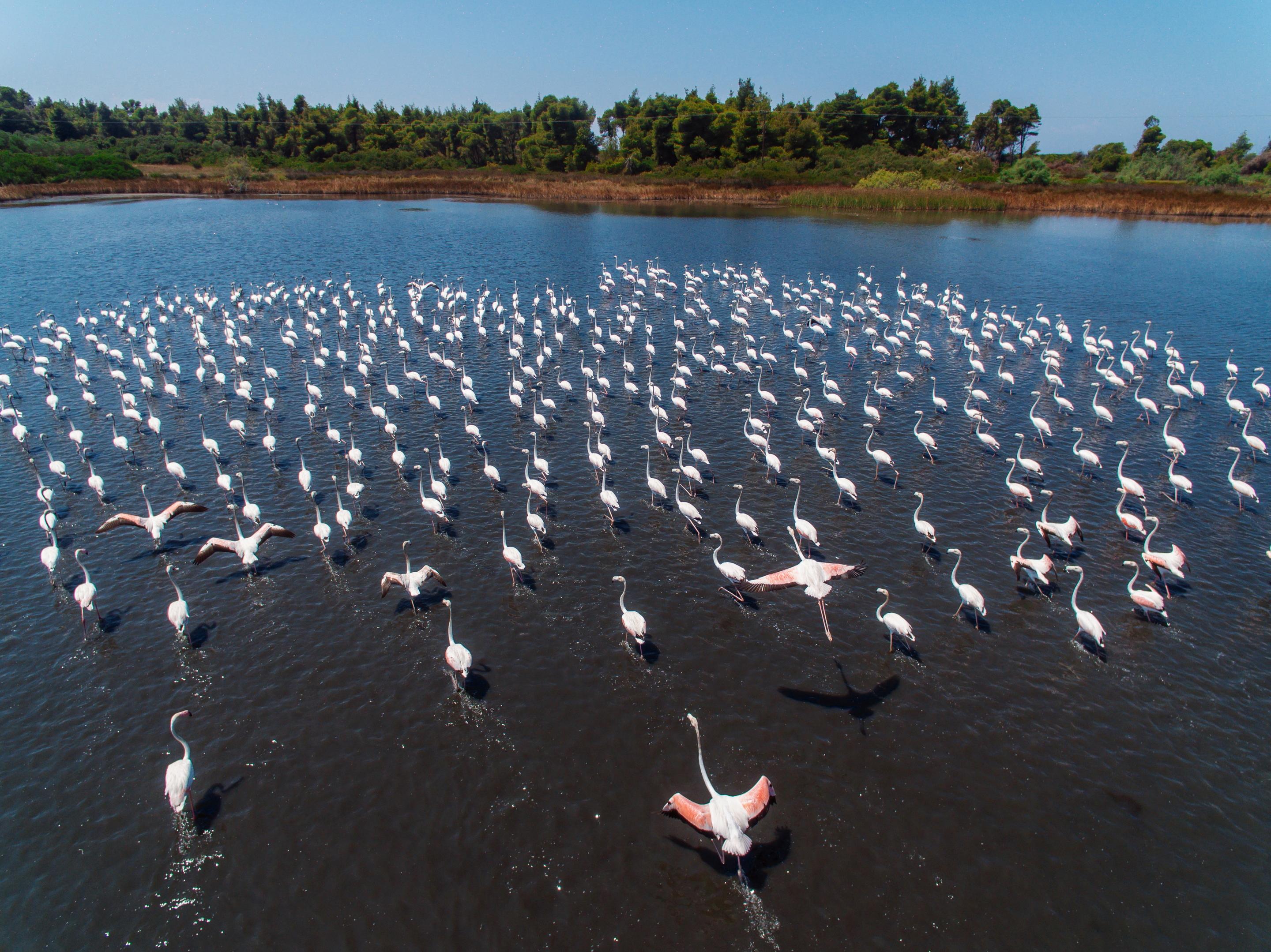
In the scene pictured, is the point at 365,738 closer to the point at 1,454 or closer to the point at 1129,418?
the point at 1,454

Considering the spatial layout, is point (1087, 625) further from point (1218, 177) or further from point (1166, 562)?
point (1218, 177)

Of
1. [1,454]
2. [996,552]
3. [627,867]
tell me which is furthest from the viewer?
[1,454]

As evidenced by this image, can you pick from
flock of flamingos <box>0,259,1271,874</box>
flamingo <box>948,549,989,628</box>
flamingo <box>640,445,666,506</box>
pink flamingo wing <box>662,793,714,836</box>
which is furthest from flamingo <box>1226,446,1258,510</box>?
pink flamingo wing <box>662,793,714,836</box>

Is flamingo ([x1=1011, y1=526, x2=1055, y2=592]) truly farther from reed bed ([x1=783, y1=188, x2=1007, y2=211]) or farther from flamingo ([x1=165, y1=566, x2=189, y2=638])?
reed bed ([x1=783, y1=188, x2=1007, y2=211])

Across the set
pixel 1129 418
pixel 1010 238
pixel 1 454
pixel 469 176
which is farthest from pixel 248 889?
pixel 469 176

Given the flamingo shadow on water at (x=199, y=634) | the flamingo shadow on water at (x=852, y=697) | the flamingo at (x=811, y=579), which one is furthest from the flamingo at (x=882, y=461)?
the flamingo shadow on water at (x=199, y=634)

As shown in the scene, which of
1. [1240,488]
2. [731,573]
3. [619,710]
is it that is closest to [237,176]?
[731,573]
